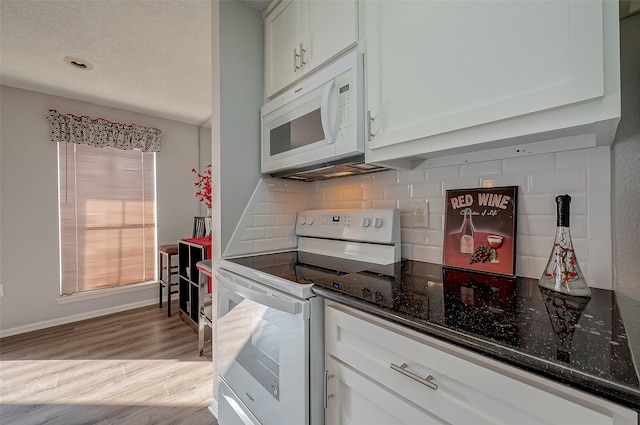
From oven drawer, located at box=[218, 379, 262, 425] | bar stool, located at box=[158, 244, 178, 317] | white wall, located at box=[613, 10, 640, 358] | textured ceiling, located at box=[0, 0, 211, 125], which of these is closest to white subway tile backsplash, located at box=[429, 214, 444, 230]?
white wall, located at box=[613, 10, 640, 358]

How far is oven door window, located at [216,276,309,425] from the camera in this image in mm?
981

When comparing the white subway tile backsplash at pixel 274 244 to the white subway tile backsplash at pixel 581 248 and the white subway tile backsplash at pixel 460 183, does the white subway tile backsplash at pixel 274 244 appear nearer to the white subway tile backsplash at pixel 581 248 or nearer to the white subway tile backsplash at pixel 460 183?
the white subway tile backsplash at pixel 460 183

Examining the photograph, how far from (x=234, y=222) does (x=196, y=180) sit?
8.62 feet

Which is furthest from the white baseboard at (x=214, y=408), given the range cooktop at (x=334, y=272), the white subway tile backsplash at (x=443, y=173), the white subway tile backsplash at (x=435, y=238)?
the white subway tile backsplash at (x=443, y=173)

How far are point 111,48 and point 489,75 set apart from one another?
2.55 m

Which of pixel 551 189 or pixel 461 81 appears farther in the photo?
pixel 551 189

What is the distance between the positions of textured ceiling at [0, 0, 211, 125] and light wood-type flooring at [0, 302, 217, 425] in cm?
237

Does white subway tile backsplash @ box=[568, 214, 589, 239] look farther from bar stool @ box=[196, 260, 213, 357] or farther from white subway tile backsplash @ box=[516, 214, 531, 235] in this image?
bar stool @ box=[196, 260, 213, 357]


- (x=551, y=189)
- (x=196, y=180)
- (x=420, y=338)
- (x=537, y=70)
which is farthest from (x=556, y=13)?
(x=196, y=180)

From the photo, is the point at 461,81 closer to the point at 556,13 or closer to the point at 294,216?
the point at 556,13

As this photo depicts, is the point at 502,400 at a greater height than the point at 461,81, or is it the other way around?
the point at 461,81

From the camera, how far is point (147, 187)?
3.53 meters

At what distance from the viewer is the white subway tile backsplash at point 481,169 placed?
3.72 ft

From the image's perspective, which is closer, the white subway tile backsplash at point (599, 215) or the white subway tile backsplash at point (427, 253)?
the white subway tile backsplash at point (599, 215)
